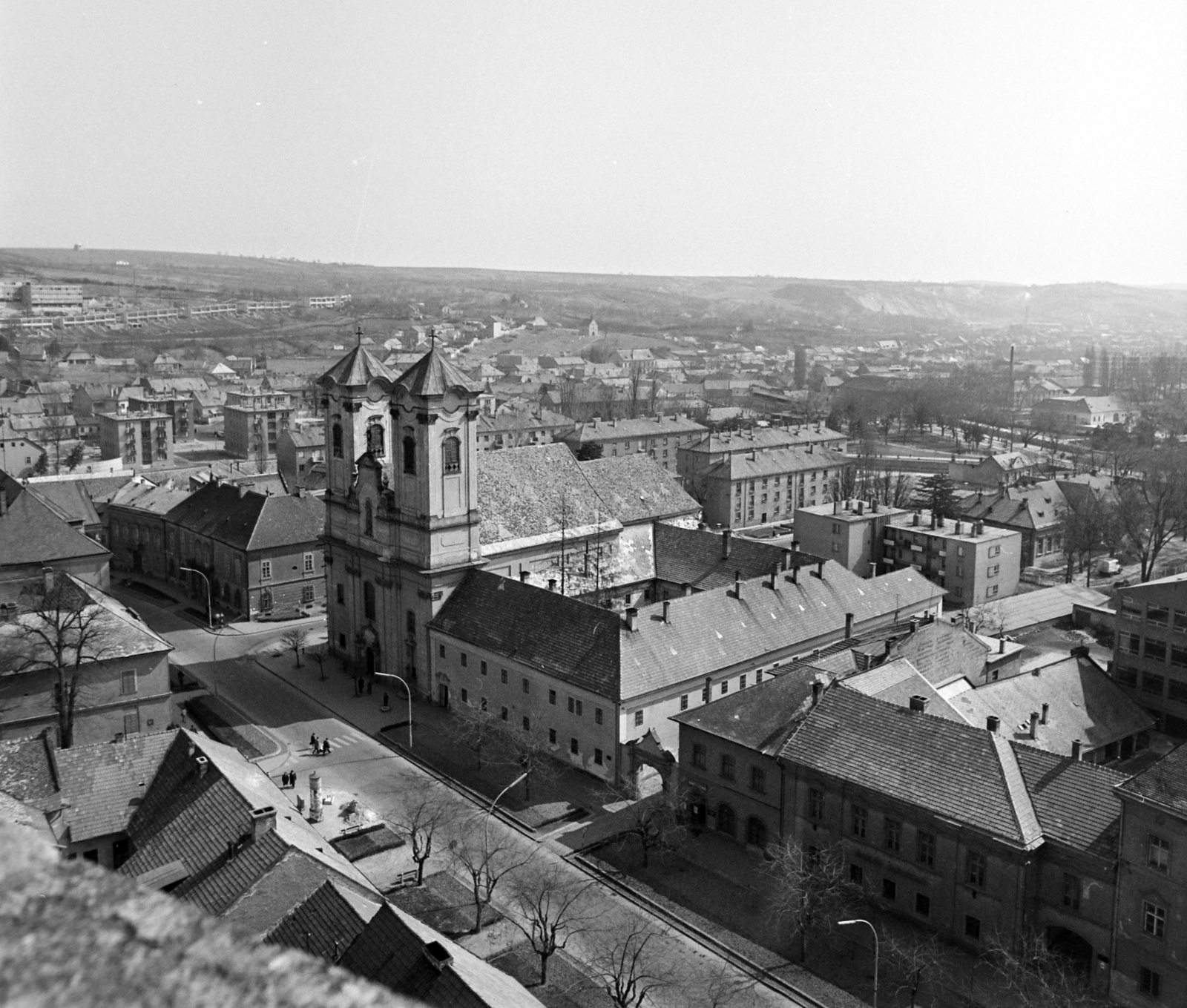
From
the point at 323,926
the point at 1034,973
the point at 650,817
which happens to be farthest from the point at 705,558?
the point at 323,926

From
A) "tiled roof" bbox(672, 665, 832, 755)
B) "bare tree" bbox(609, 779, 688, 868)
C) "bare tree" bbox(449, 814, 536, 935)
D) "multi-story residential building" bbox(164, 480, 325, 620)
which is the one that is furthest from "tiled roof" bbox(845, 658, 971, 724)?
"multi-story residential building" bbox(164, 480, 325, 620)

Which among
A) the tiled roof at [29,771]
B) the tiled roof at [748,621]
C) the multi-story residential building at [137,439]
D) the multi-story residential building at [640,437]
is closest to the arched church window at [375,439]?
the tiled roof at [748,621]

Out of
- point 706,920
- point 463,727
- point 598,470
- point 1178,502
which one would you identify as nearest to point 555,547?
point 598,470

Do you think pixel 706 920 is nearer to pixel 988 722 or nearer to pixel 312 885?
pixel 988 722

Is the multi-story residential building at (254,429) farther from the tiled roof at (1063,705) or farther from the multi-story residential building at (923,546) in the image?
the tiled roof at (1063,705)

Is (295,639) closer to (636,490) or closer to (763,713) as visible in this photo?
(636,490)
